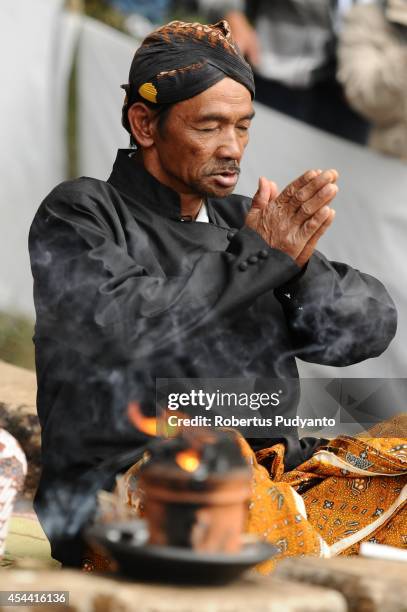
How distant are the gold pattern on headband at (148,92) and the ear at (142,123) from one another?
0.04 m

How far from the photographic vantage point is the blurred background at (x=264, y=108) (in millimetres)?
6156

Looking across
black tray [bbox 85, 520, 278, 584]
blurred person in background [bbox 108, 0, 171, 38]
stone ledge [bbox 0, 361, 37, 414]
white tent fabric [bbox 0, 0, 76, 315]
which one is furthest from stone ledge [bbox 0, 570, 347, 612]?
blurred person in background [bbox 108, 0, 171, 38]

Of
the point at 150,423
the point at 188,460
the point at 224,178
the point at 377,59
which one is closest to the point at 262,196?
the point at 224,178

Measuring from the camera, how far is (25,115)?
22.8 ft

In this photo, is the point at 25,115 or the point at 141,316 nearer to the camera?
the point at 141,316

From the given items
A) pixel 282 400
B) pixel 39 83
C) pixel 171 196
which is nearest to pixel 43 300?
pixel 171 196

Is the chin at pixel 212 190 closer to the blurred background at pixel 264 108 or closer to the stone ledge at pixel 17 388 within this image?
the stone ledge at pixel 17 388

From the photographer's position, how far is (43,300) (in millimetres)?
3334

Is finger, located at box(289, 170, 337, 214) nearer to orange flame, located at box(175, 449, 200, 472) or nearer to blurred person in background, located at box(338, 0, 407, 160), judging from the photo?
orange flame, located at box(175, 449, 200, 472)

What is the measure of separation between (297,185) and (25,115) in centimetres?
403

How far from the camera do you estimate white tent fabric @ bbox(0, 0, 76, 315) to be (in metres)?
6.81

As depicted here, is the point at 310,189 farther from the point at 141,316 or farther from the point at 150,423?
the point at 150,423

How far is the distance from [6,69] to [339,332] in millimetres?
3827

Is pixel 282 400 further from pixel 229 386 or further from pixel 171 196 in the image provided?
pixel 171 196
